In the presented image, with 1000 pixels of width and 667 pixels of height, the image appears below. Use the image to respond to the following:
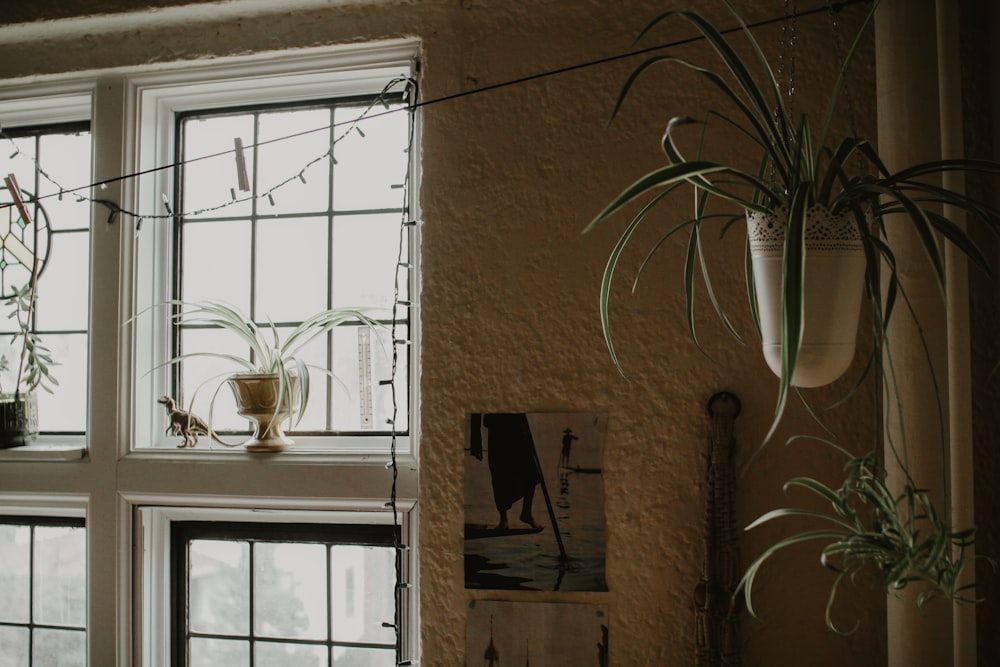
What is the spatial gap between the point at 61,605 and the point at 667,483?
5.83ft

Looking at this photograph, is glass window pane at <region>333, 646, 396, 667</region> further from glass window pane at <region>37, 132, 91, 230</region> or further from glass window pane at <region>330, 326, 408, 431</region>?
glass window pane at <region>37, 132, 91, 230</region>

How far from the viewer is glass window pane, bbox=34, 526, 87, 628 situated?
2.10m

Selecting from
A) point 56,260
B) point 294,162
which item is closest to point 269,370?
point 294,162

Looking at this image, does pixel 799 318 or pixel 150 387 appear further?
pixel 150 387

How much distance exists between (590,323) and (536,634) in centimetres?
71

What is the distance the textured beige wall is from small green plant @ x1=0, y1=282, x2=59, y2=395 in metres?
1.22

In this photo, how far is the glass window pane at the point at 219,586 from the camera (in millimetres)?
2020

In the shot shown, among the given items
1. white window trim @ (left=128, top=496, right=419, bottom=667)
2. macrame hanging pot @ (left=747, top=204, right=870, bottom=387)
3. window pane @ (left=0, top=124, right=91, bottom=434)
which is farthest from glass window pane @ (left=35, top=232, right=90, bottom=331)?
macrame hanging pot @ (left=747, top=204, right=870, bottom=387)

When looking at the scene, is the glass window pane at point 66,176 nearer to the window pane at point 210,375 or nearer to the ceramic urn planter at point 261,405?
the window pane at point 210,375

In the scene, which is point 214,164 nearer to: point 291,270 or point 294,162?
point 294,162

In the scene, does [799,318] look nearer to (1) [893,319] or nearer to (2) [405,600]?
(1) [893,319]

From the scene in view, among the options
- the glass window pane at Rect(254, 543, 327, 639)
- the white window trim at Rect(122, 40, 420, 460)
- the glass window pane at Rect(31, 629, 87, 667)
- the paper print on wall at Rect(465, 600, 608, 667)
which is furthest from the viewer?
the glass window pane at Rect(31, 629, 87, 667)

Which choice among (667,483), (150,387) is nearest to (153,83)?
(150,387)

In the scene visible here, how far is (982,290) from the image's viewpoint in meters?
1.45
